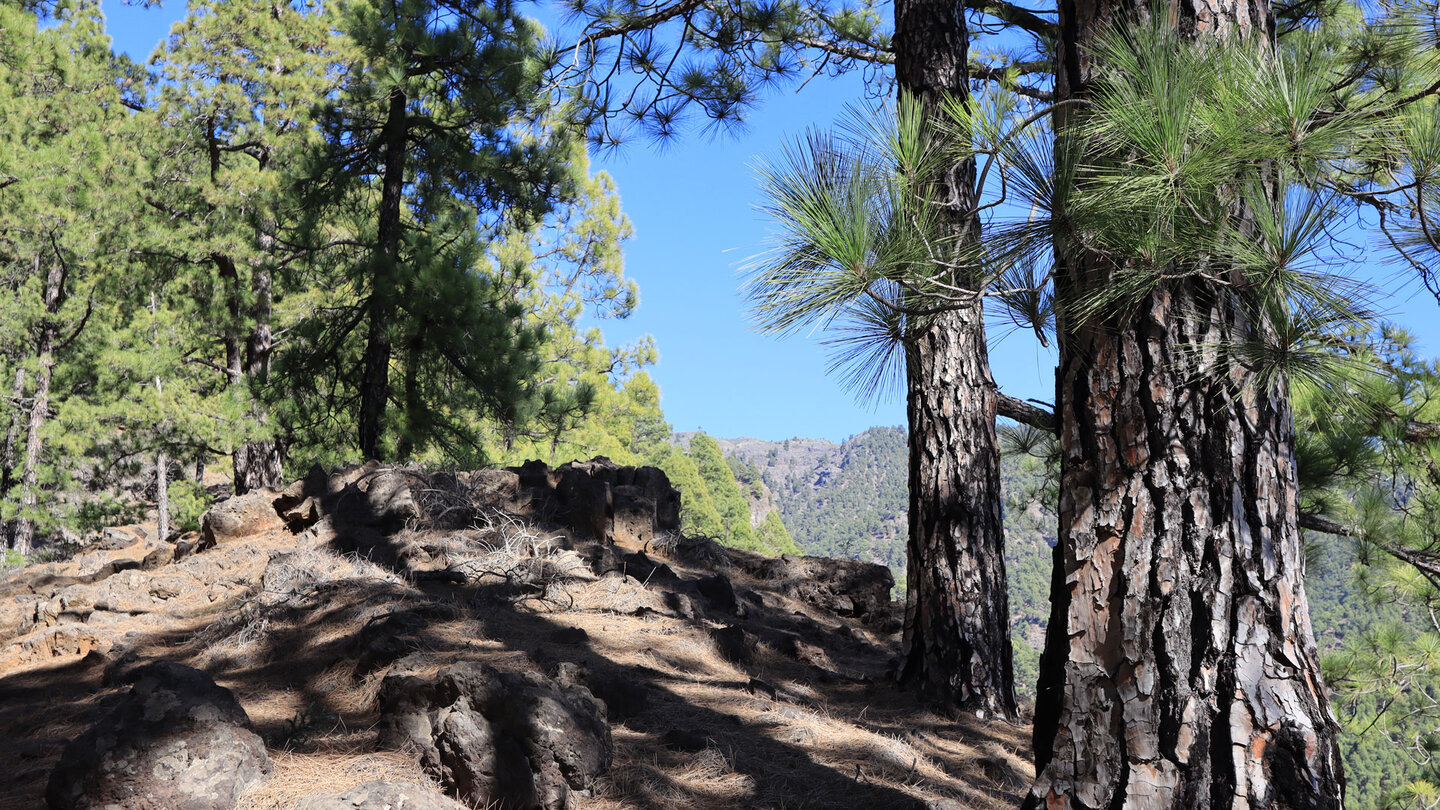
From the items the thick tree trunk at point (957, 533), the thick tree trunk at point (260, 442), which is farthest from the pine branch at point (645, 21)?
the thick tree trunk at point (260, 442)

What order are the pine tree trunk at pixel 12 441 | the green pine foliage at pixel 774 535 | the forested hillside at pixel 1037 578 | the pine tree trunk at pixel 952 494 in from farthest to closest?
the green pine foliage at pixel 774 535, the pine tree trunk at pixel 12 441, the forested hillside at pixel 1037 578, the pine tree trunk at pixel 952 494

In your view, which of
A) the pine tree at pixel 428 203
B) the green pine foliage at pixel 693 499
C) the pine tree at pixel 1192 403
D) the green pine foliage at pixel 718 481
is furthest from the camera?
the green pine foliage at pixel 718 481

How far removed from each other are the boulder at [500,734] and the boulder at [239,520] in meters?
4.01

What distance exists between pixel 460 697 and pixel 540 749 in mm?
345

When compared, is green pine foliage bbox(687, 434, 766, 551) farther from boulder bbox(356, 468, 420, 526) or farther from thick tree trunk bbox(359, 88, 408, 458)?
boulder bbox(356, 468, 420, 526)

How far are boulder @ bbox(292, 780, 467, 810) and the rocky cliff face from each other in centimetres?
1

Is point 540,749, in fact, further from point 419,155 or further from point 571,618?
point 419,155

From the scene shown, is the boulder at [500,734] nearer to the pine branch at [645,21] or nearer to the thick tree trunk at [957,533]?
the thick tree trunk at [957,533]

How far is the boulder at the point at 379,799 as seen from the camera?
235cm

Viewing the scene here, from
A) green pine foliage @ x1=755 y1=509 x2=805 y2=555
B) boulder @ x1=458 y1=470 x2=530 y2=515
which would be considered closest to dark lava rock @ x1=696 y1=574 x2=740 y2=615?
boulder @ x1=458 y1=470 x2=530 y2=515

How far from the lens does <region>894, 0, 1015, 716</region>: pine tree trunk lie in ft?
14.4

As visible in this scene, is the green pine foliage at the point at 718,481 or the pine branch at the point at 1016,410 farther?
the green pine foliage at the point at 718,481

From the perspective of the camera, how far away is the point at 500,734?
2820 millimetres

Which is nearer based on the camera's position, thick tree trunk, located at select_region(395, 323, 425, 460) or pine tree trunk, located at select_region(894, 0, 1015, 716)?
pine tree trunk, located at select_region(894, 0, 1015, 716)
